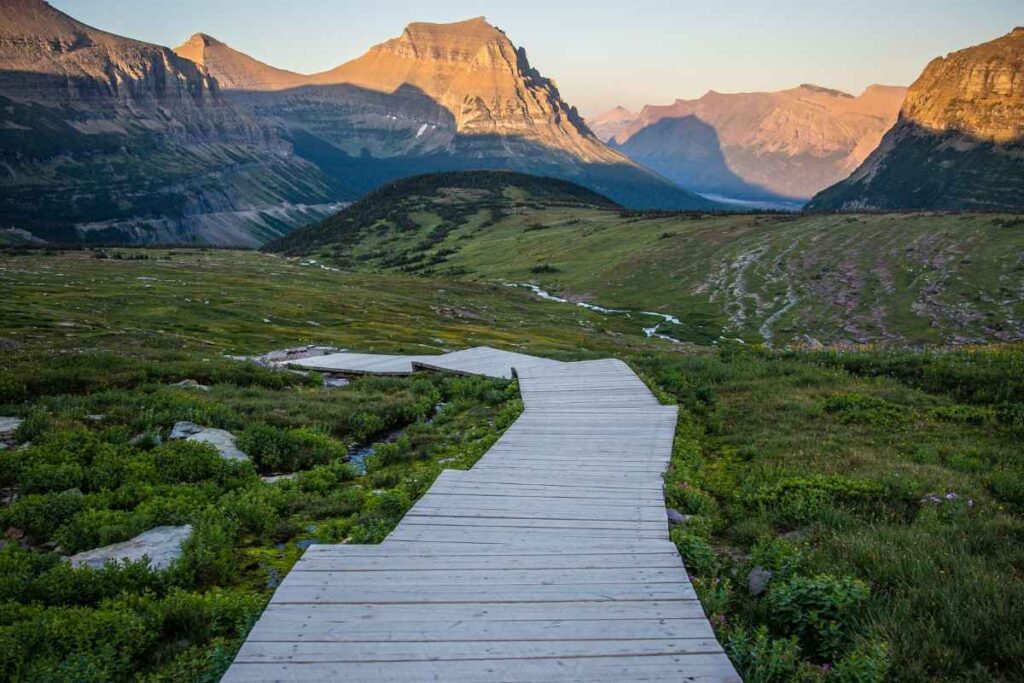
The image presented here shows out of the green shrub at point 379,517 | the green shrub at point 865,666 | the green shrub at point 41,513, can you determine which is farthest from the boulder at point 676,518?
the green shrub at point 41,513

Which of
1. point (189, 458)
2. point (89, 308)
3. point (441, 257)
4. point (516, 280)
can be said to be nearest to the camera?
point (189, 458)

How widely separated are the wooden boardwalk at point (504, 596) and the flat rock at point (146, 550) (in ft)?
9.07

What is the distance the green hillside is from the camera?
6900cm

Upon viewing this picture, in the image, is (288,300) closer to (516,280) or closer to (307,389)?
(307,389)

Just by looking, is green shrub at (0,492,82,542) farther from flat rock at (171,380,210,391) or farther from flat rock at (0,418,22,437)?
flat rock at (171,380,210,391)

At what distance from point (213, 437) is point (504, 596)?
35.7ft

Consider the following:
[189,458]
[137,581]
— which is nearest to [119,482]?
[189,458]

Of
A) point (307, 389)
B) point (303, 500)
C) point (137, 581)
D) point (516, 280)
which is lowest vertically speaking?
point (516, 280)

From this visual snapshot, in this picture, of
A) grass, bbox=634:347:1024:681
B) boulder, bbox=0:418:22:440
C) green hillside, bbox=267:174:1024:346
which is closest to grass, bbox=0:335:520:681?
boulder, bbox=0:418:22:440

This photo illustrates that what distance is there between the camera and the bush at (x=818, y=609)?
7.18 meters

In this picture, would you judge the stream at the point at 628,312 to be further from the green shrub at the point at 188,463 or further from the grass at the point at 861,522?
the green shrub at the point at 188,463

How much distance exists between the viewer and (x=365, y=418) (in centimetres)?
1944

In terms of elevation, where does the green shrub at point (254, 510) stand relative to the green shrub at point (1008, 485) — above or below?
below

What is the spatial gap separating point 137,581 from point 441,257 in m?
134
